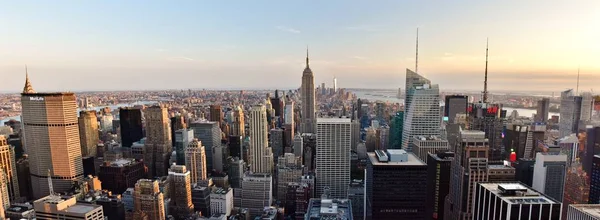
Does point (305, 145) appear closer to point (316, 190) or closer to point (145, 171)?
point (316, 190)

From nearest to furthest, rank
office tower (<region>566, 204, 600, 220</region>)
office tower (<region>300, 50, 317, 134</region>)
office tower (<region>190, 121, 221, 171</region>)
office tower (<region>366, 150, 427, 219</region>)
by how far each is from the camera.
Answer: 1. office tower (<region>566, 204, 600, 220</region>)
2. office tower (<region>366, 150, 427, 219</region>)
3. office tower (<region>190, 121, 221, 171</region>)
4. office tower (<region>300, 50, 317, 134</region>)

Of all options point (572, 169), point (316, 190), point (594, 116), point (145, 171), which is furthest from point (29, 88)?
point (594, 116)

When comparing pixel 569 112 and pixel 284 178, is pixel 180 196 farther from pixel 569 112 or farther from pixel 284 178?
pixel 569 112

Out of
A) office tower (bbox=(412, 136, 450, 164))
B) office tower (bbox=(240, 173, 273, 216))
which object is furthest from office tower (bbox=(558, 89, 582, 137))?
office tower (bbox=(240, 173, 273, 216))

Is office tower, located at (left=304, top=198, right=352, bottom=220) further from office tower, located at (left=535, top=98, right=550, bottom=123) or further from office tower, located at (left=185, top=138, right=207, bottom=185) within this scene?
office tower, located at (left=535, top=98, right=550, bottom=123)

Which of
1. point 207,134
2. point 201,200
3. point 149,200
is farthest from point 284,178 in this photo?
point 207,134

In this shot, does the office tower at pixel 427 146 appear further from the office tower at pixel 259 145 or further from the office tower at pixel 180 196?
the office tower at pixel 180 196

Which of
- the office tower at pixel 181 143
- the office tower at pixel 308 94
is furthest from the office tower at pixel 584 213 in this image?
the office tower at pixel 308 94
